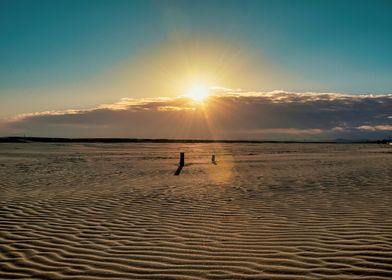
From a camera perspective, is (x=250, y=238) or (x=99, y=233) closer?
(x=250, y=238)

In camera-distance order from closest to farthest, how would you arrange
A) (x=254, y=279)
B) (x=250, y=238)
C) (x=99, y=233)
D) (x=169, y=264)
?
(x=254, y=279) → (x=169, y=264) → (x=250, y=238) → (x=99, y=233)

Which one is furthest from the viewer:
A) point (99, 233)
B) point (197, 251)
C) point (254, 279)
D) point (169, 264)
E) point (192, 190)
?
point (192, 190)

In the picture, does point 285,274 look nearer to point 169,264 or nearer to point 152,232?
point 169,264

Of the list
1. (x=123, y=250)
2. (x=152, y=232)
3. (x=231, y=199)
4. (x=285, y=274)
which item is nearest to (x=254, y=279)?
(x=285, y=274)

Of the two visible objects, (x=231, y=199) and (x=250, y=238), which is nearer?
(x=250, y=238)

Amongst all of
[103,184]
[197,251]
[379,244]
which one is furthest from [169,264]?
[103,184]

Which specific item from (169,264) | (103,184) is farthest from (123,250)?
(103,184)

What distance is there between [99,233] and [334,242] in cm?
414

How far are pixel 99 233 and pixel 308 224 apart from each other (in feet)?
13.2

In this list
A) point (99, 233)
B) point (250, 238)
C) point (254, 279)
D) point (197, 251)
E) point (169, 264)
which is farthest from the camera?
point (99, 233)

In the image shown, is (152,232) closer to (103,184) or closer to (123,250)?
(123,250)

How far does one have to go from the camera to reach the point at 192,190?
12500 millimetres

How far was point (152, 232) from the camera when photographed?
6.99 m

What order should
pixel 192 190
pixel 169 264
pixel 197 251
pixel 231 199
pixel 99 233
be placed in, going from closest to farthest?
1. pixel 169 264
2. pixel 197 251
3. pixel 99 233
4. pixel 231 199
5. pixel 192 190
